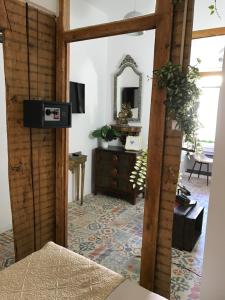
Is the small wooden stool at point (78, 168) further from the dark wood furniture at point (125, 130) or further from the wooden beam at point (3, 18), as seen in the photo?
the wooden beam at point (3, 18)

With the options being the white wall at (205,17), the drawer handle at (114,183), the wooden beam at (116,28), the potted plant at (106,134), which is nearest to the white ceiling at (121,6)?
the wooden beam at (116,28)

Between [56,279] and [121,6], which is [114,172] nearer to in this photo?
[121,6]

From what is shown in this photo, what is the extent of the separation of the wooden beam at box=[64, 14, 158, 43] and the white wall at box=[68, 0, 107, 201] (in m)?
1.31

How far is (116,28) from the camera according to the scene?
70.7 inches

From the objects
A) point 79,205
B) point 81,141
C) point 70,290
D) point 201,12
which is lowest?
point 79,205

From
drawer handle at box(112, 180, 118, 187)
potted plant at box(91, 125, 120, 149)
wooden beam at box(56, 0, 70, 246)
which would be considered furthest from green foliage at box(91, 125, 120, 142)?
wooden beam at box(56, 0, 70, 246)

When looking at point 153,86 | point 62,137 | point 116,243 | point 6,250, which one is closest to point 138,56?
point 62,137

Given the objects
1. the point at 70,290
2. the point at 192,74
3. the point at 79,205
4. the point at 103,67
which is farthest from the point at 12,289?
the point at 103,67

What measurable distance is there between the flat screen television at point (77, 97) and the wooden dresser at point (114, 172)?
750mm

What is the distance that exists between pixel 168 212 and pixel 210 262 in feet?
1.61

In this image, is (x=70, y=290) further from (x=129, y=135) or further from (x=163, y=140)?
(x=129, y=135)

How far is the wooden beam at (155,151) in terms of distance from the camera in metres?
1.57

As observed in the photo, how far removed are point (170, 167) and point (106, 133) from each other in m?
2.16

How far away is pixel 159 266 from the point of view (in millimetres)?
1815
